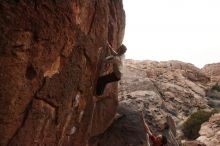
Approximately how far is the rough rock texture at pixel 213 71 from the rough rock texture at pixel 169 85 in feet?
12.9

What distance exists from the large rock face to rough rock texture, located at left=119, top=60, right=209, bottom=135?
493 inches

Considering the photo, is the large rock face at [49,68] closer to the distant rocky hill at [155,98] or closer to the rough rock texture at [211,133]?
the distant rocky hill at [155,98]

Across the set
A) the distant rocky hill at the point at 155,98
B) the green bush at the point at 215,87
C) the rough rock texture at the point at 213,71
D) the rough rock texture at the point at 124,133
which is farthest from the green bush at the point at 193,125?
the rough rock texture at the point at 124,133

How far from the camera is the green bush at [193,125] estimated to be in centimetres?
3941

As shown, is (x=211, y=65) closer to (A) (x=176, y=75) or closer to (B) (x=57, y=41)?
(A) (x=176, y=75)

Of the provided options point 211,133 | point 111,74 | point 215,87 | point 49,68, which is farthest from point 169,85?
point 49,68

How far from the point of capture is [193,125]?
39.5 meters

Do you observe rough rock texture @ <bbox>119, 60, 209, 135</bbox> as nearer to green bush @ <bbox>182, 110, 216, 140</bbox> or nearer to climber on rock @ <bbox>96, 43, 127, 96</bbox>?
green bush @ <bbox>182, 110, 216, 140</bbox>

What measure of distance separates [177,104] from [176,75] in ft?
23.4

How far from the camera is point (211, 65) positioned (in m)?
67.1

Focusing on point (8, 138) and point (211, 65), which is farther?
point (211, 65)

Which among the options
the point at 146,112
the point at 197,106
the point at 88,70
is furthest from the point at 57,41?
the point at 197,106

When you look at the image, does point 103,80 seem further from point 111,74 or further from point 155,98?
point 155,98

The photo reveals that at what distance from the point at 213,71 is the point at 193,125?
86.3 feet
